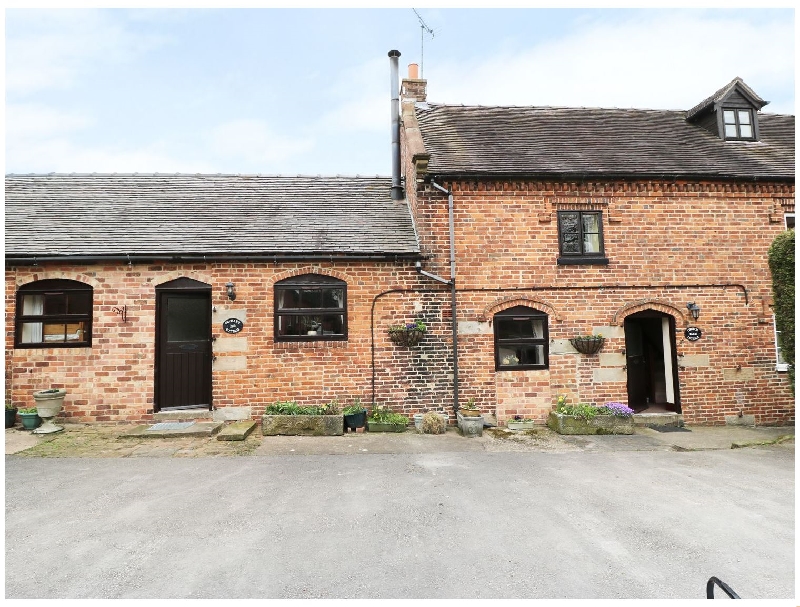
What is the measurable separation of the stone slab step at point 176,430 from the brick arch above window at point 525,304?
631cm

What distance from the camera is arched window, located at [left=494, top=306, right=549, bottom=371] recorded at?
33.4 feet

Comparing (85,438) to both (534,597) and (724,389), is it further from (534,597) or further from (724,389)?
(724,389)

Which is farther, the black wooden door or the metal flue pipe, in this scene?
the metal flue pipe

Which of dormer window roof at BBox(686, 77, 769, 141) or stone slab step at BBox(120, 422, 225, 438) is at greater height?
dormer window roof at BBox(686, 77, 769, 141)

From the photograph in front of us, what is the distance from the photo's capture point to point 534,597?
141 inches

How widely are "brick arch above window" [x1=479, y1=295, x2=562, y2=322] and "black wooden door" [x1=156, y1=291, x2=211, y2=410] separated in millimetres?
6439

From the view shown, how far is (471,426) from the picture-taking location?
355 inches

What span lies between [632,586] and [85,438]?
9079 millimetres

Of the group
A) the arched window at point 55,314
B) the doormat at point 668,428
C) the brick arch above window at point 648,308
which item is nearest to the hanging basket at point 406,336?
the brick arch above window at point 648,308

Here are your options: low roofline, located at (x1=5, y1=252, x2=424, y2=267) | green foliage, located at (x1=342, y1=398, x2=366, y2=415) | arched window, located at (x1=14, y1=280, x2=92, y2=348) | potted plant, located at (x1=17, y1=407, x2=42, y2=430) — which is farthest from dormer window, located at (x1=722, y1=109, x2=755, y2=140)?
potted plant, located at (x1=17, y1=407, x2=42, y2=430)

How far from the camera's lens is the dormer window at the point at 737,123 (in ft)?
41.4

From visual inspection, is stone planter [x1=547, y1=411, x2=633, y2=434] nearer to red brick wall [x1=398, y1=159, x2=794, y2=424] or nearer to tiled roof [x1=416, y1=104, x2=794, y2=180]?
red brick wall [x1=398, y1=159, x2=794, y2=424]

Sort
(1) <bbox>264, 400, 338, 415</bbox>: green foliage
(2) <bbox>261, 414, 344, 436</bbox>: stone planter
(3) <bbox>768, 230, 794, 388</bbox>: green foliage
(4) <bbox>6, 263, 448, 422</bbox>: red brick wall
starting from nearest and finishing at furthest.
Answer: (3) <bbox>768, 230, 794, 388</bbox>: green foliage, (2) <bbox>261, 414, 344, 436</bbox>: stone planter, (1) <bbox>264, 400, 338, 415</bbox>: green foliage, (4) <bbox>6, 263, 448, 422</bbox>: red brick wall

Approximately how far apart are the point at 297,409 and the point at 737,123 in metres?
14.0
